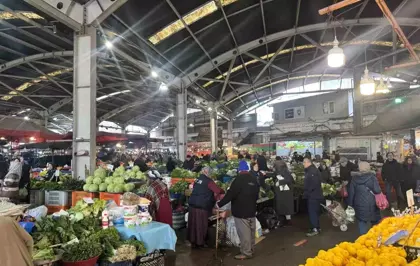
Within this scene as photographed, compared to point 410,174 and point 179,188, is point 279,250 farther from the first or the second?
point 410,174

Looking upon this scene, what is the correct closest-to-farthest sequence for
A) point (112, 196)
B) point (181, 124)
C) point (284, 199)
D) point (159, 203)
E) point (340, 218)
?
point (159, 203) → point (112, 196) → point (340, 218) → point (284, 199) → point (181, 124)

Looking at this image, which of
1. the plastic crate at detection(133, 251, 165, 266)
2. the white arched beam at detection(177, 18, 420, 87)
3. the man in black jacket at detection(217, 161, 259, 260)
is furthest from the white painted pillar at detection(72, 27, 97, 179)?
the white arched beam at detection(177, 18, 420, 87)

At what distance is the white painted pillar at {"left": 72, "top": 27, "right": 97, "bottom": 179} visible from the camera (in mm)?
7168

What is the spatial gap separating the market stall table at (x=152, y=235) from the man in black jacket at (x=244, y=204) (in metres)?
1.37

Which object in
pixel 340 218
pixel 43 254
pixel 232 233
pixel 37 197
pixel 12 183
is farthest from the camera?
pixel 340 218

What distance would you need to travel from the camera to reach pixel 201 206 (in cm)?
581

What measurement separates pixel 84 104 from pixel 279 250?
5516 millimetres

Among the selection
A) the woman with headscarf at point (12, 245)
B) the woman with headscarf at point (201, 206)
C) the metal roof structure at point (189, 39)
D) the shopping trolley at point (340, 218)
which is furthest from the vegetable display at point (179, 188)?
the woman with headscarf at point (12, 245)

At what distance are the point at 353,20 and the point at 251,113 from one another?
838 inches

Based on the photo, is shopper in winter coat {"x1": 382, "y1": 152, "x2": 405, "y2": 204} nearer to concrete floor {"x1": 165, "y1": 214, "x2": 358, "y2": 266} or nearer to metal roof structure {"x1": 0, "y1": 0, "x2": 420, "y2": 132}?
concrete floor {"x1": 165, "y1": 214, "x2": 358, "y2": 266}

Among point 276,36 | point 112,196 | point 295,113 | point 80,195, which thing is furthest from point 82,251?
point 295,113

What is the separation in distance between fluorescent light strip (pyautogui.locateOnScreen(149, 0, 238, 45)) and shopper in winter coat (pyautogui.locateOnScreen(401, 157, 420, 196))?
306 inches

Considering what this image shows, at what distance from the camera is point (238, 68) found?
17.5 m

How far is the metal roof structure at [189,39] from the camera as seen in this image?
9.54 m
